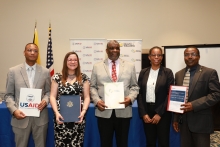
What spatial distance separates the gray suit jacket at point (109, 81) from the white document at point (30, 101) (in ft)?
2.26

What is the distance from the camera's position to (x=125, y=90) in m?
2.43

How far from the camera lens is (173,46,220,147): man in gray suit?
2158mm

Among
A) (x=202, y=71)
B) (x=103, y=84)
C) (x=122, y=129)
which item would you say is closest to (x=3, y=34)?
(x=103, y=84)

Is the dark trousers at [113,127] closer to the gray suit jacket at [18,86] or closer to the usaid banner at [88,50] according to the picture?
the gray suit jacket at [18,86]

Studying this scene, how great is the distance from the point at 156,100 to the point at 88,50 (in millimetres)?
3348

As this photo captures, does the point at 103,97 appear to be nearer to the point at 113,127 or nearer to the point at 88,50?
the point at 113,127

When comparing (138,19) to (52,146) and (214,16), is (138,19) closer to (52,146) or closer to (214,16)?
(214,16)

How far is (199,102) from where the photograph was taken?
216 cm

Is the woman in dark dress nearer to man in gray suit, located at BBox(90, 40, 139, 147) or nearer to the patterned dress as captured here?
the patterned dress

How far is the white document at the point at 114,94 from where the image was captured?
2334 mm

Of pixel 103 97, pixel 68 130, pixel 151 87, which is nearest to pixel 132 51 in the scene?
pixel 151 87

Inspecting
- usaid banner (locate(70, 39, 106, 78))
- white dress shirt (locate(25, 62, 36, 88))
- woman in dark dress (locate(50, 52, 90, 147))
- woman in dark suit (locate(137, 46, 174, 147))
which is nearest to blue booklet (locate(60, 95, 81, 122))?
woman in dark dress (locate(50, 52, 90, 147))

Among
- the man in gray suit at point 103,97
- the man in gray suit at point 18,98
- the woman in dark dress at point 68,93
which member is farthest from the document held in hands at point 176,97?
the man in gray suit at point 18,98

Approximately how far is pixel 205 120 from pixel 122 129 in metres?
1.00
